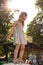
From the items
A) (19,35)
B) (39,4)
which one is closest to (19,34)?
(19,35)

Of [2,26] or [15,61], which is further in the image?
[2,26]

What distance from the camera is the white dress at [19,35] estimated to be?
7.02 m

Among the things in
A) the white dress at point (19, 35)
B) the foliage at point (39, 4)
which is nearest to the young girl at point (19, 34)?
the white dress at point (19, 35)

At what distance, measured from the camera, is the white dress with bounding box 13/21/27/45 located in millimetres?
7020

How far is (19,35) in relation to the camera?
7.11 m

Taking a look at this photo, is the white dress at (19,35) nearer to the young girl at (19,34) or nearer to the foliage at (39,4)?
the young girl at (19,34)

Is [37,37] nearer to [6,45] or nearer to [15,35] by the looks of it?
[6,45]

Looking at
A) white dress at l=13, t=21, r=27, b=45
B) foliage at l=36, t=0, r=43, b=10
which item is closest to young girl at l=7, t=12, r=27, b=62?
white dress at l=13, t=21, r=27, b=45

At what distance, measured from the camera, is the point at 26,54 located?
26297 millimetres

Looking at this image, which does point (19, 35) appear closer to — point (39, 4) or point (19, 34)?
point (19, 34)

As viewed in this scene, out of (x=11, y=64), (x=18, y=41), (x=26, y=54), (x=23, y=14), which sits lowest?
(x=26, y=54)

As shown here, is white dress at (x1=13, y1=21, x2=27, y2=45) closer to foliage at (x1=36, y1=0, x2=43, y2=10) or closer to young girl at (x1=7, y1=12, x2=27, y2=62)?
young girl at (x1=7, y1=12, x2=27, y2=62)

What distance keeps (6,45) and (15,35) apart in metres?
19.7

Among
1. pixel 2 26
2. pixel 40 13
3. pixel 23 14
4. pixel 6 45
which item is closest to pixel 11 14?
pixel 2 26
